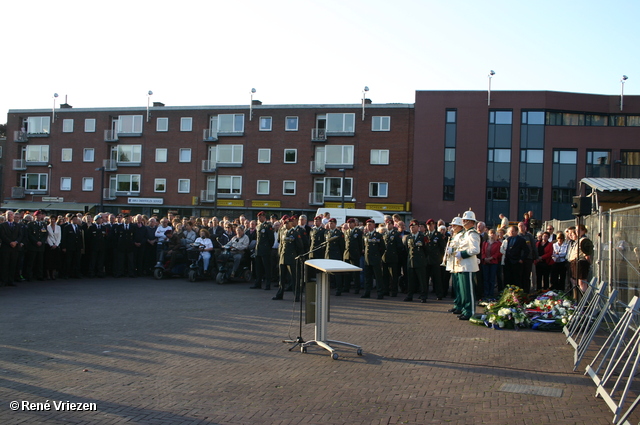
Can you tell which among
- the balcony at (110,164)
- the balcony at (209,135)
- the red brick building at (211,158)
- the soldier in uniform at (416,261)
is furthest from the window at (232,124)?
the soldier in uniform at (416,261)

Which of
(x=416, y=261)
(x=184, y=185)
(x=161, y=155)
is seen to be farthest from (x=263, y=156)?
(x=416, y=261)

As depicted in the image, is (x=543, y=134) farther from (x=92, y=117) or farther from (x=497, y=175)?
(x=92, y=117)

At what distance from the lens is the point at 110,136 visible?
179 feet

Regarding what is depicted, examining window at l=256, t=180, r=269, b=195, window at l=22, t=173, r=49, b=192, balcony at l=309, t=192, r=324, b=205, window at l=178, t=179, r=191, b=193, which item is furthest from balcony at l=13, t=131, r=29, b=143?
balcony at l=309, t=192, r=324, b=205

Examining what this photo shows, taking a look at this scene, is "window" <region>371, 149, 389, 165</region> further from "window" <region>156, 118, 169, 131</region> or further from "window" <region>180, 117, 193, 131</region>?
"window" <region>156, 118, 169, 131</region>

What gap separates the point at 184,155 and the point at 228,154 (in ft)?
13.8

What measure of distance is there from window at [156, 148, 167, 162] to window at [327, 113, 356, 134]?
15146mm

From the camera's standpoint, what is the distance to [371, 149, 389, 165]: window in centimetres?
4894

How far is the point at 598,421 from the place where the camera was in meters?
5.54

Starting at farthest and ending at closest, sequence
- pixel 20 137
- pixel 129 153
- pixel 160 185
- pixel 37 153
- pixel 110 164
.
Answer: pixel 20 137
pixel 37 153
pixel 110 164
pixel 129 153
pixel 160 185

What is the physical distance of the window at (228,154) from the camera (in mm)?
51719

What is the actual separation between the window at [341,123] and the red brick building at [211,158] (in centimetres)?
8

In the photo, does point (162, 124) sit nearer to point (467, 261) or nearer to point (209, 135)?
point (209, 135)

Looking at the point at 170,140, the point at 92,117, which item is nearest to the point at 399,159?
the point at 170,140
